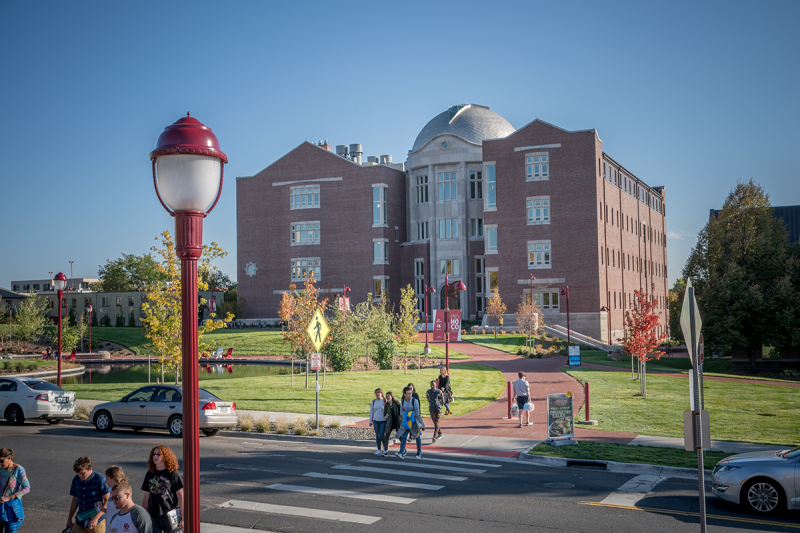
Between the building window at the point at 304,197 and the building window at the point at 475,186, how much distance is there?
1718cm

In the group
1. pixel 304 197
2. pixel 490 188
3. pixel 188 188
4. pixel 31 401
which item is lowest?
pixel 31 401

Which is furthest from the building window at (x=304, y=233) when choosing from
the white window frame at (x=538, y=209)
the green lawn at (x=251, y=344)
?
the white window frame at (x=538, y=209)

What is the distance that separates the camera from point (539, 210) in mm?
60250

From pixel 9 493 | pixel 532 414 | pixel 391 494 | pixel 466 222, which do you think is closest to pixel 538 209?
pixel 466 222

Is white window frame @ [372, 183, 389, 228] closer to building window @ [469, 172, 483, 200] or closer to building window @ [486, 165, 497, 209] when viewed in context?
building window @ [469, 172, 483, 200]

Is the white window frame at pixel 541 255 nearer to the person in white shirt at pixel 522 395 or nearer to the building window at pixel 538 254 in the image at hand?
the building window at pixel 538 254

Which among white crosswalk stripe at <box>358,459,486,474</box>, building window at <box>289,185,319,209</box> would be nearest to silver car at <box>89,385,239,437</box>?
white crosswalk stripe at <box>358,459,486,474</box>

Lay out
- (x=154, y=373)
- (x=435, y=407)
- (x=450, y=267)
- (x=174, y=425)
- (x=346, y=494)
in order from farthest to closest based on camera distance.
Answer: (x=450, y=267)
(x=154, y=373)
(x=174, y=425)
(x=435, y=407)
(x=346, y=494)

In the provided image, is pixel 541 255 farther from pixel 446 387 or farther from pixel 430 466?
pixel 430 466

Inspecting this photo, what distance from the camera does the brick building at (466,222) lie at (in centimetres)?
5869

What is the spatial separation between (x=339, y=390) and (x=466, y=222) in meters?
42.3

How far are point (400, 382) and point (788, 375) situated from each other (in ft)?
88.2

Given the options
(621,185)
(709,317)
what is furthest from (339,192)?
(709,317)

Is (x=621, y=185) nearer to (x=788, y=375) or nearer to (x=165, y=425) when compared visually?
(x=788, y=375)
